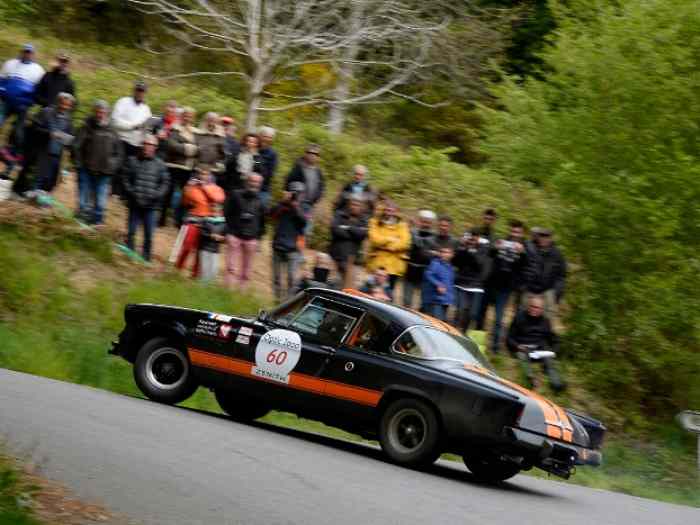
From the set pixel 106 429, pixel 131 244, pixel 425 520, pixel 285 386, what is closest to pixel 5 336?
pixel 131 244

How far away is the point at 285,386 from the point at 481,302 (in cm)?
746

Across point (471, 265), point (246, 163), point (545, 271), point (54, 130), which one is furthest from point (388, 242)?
point (54, 130)

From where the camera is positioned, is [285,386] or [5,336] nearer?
[285,386]

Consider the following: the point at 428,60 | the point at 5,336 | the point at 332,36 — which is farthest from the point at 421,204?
the point at 5,336

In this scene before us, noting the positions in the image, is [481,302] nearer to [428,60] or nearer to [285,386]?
[285,386]

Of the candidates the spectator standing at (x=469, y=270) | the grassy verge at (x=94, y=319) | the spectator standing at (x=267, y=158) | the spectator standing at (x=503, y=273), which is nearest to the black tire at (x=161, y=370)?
the grassy verge at (x=94, y=319)

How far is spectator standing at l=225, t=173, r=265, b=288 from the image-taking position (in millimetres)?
18578

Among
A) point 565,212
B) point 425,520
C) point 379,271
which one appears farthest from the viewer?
point 565,212

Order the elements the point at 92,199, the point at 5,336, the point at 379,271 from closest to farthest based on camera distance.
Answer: the point at 5,336, the point at 379,271, the point at 92,199

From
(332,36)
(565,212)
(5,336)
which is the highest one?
(332,36)

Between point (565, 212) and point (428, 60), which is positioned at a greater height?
point (428, 60)

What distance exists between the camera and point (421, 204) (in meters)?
28.1

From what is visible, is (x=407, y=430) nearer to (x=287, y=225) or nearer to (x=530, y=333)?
(x=287, y=225)

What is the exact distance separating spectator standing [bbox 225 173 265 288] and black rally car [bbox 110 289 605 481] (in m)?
4.62
